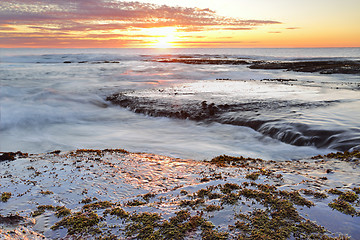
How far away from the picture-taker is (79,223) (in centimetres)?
418

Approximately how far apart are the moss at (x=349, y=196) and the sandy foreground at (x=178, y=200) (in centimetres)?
2

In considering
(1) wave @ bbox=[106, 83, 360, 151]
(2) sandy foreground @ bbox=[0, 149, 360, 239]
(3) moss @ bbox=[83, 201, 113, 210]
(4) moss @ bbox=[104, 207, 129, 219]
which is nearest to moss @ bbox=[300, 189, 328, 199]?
(2) sandy foreground @ bbox=[0, 149, 360, 239]

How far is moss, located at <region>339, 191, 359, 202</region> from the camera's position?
15.4 ft

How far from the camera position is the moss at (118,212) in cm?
437

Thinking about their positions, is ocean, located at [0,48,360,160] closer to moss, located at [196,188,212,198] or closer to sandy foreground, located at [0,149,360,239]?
sandy foreground, located at [0,149,360,239]

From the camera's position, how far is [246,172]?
6.58 metres

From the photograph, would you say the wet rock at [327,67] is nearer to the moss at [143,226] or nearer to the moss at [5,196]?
the moss at [143,226]

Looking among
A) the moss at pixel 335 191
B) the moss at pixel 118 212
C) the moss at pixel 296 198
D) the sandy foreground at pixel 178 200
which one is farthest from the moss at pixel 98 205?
the moss at pixel 335 191

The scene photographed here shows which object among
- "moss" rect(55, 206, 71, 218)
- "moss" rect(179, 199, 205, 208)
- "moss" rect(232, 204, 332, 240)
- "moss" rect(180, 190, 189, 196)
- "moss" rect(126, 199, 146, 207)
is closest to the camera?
"moss" rect(232, 204, 332, 240)

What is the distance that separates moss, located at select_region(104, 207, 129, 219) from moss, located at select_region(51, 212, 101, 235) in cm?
23

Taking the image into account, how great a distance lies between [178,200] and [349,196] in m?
3.36

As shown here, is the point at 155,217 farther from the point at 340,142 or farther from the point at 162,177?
the point at 340,142

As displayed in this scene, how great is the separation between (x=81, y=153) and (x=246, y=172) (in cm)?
559

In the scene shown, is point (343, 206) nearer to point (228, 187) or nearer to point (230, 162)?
point (228, 187)
